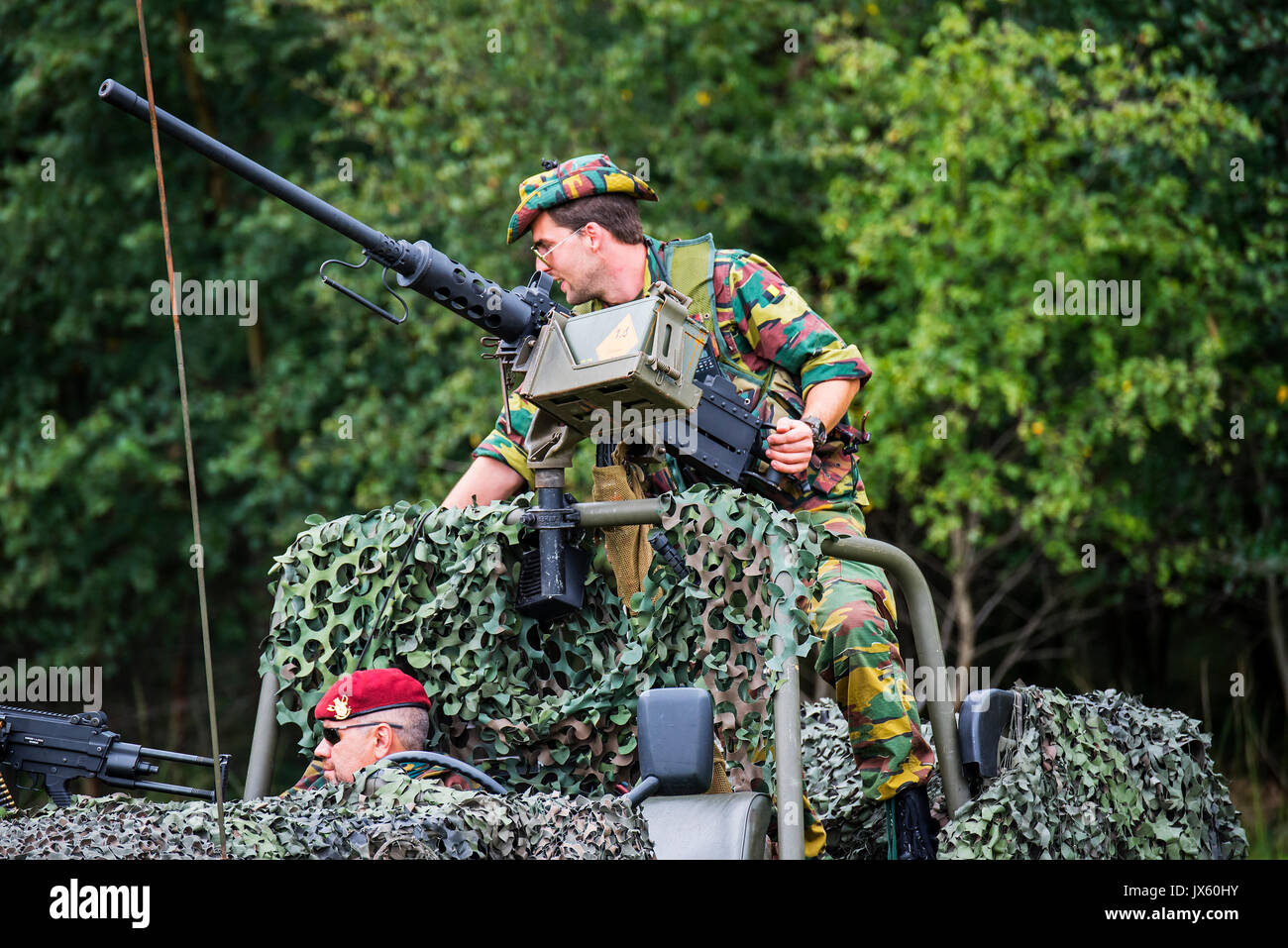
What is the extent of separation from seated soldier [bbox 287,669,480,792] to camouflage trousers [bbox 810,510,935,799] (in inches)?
35.3

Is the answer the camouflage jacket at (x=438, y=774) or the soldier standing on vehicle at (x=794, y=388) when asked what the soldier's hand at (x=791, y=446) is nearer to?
the soldier standing on vehicle at (x=794, y=388)

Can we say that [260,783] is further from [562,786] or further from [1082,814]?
[1082,814]

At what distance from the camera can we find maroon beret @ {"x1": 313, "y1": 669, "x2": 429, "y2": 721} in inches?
140

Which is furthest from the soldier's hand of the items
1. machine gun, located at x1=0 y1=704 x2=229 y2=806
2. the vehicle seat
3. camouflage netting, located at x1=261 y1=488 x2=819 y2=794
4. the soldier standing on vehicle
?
machine gun, located at x1=0 y1=704 x2=229 y2=806

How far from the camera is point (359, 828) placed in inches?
109

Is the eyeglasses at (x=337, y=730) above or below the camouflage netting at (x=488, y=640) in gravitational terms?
below

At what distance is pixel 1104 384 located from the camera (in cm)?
925

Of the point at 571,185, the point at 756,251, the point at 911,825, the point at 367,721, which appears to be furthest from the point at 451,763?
the point at 756,251

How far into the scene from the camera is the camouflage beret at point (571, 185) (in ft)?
13.1

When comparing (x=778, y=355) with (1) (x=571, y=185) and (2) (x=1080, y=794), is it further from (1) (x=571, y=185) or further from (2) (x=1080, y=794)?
(2) (x=1080, y=794)

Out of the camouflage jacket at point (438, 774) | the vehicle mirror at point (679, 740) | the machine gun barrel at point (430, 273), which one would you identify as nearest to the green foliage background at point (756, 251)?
the machine gun barrel at point (430, 273)
